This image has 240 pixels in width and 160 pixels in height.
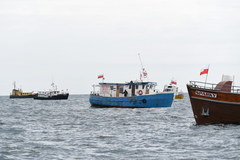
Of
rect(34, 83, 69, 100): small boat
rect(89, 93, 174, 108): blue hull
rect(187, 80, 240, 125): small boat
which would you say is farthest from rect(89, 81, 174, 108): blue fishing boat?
rect(34, 83, 69, 100): small boat

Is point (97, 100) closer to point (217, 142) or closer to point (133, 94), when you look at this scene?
point (133, 94)

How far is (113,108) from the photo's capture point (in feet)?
211

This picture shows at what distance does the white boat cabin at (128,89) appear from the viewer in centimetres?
5841

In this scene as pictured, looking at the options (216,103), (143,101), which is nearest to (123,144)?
(216,103)

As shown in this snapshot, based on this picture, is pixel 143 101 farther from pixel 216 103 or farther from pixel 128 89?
pixel 216 103

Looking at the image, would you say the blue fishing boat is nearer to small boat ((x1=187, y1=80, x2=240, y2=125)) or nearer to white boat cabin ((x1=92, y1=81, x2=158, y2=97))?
white boat cabin ((x1=92, y1=81, x2=158, y2=97))

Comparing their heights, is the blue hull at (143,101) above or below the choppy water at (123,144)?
above

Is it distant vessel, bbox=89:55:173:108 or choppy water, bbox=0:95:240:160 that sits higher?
distant vessel, bbox=89:55:173:108

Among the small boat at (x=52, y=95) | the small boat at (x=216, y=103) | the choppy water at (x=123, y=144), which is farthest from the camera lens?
the small boat at (x=52, y=95)

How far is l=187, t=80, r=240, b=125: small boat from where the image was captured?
29.6 metres

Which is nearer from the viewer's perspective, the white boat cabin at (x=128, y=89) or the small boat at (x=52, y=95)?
the white boat cabin at (x=128, y=89)

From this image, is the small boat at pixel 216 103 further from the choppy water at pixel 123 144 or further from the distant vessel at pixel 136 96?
the distant vessel at pixel 136 96

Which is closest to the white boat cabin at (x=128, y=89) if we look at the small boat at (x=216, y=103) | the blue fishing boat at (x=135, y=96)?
the blue fishing boat at (x=135, y=96)

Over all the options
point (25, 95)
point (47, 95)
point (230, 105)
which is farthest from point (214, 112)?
point (25, 95)
